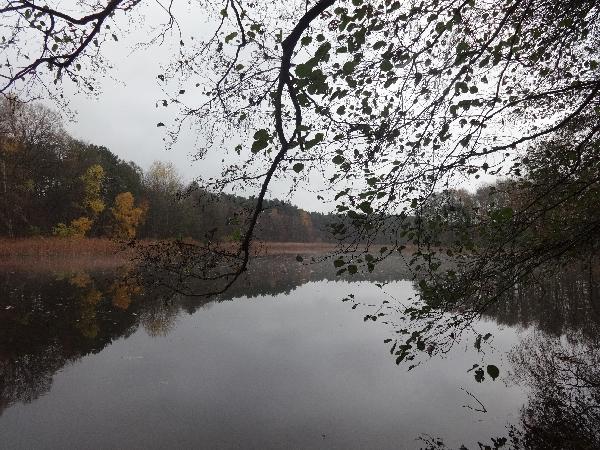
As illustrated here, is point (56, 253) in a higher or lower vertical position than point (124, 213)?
lower

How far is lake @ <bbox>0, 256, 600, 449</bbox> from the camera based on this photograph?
6105 mm

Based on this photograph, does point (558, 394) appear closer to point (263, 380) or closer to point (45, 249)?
point (263, 380)

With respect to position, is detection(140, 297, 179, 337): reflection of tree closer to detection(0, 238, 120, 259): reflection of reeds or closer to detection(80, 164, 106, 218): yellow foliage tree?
detection(0, 238, 120, 259): reflection of reeds

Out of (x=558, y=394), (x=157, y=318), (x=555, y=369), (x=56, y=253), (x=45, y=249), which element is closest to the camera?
(x=558, y=394)

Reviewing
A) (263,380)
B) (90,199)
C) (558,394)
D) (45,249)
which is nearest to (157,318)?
(263,380)

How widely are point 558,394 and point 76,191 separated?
4520cm

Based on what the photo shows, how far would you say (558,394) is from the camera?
725 cm

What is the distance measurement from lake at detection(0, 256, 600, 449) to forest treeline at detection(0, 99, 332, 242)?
14544 mm

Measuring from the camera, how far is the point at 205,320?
13070 millimetres

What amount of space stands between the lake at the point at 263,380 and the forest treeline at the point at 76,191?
14544 mm

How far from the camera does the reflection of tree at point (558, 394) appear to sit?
571 centimetres

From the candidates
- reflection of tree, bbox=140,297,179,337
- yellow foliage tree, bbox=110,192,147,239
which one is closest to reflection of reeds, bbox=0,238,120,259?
reflection of tree, bbox=140,297,179,337

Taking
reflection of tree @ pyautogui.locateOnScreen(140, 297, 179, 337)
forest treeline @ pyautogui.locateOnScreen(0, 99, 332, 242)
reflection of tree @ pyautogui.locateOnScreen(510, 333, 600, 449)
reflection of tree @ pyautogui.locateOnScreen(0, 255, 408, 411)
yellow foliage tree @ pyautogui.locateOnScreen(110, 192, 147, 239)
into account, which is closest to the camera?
reflection of tree @ pyautogui.locateOnScreen(510, 333, 600, 449)

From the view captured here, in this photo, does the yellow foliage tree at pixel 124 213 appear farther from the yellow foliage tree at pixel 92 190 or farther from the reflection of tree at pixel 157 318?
the reflection of tree at pixel 157 318
